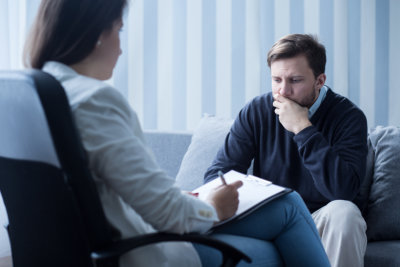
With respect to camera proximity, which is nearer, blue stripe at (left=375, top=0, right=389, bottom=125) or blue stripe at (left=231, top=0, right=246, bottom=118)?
blue stripe at (left=375, top=0, right=389, bottom=125)

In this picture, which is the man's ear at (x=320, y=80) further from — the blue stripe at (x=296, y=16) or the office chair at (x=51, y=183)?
the office chair at (x=51, y=183)

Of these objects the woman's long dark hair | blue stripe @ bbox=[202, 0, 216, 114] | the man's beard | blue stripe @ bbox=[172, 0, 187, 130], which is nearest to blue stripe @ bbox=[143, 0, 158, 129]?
blue stripe @ bbox=[172, 0, 187, 130]

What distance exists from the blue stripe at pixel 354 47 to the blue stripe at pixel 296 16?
24 cm


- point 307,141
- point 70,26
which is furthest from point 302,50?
point 70,26

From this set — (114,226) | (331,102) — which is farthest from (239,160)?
(114,226)

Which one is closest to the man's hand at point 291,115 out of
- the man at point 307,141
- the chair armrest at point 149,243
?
the man at point 307,141

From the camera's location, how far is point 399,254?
1.70 m

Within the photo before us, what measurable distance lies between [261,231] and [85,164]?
549 mm

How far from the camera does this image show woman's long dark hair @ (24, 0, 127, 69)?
0.97 m

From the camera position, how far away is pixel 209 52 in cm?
277

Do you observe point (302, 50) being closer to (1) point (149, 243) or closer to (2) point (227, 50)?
(2) point (227, 50)

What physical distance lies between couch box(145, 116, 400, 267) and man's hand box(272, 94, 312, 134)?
383mm

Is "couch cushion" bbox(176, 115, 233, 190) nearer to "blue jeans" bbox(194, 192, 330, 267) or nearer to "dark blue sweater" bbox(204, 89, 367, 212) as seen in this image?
"dark blue sweater" bbox(204, 89, 367, 212)

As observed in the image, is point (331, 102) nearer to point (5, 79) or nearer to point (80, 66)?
point (80, 66)
